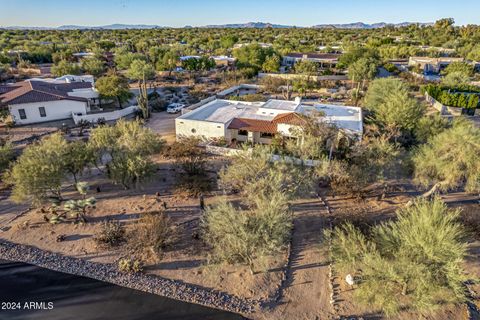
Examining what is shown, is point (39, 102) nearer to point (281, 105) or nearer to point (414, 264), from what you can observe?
point (281, 105)

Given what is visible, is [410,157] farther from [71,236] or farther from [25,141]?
[25,141]

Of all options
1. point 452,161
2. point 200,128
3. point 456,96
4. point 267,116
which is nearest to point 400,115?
point 452,161

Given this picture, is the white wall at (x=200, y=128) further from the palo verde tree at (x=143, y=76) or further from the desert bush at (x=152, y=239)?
the desert bush at (x=152, y=239)

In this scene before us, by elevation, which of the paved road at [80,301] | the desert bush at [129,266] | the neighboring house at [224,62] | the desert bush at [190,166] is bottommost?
the paved road at [80,301]

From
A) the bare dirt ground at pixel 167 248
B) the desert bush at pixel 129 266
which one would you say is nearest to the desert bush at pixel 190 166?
the bare dirt ground at pixel 167 248

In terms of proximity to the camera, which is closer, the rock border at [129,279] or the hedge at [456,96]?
the rock border at [129,279]

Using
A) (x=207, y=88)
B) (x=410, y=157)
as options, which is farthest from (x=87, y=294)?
(x=207, y=88)
